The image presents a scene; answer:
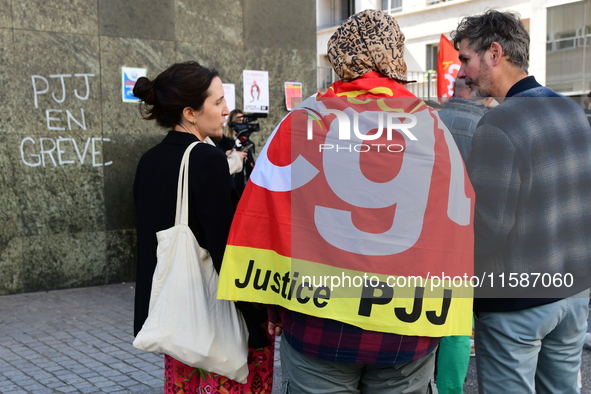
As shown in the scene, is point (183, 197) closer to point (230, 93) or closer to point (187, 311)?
point (187, 311)

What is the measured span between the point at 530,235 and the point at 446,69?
7015 mm

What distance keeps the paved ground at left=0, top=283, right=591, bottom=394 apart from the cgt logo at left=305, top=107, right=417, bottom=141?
2.67 m

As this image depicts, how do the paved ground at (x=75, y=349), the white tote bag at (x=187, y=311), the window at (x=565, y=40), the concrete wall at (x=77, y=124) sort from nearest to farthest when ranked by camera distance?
the white tote bag at (x=187, y=311)
the paved ground at (x=75, y=349)
the concrete wall at (x=77, y=124)
the window at (x=565, y=40)

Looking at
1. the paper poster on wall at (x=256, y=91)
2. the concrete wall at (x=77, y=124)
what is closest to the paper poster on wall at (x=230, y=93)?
the paper poster on wall at (x=256, y=91)

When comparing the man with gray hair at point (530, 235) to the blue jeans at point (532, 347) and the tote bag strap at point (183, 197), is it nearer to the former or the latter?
the blue jeans at point (532, 347)

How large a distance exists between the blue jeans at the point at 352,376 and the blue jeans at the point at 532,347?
1.22ft

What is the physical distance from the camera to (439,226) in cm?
208

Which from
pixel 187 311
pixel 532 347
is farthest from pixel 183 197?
pixel 532 347

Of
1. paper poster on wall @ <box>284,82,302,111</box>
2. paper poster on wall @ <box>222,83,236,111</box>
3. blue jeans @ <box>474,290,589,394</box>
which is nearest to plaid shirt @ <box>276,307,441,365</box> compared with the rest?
blue jeans @ <box>474,290,589,394</box>

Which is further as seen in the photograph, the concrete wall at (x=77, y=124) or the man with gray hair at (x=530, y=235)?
the concrete wall at (x=77, y=124)

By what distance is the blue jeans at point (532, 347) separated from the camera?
8.07ft

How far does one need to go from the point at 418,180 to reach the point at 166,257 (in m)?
1.00

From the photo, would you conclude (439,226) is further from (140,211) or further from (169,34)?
(169,34)

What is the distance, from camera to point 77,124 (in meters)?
7.03
